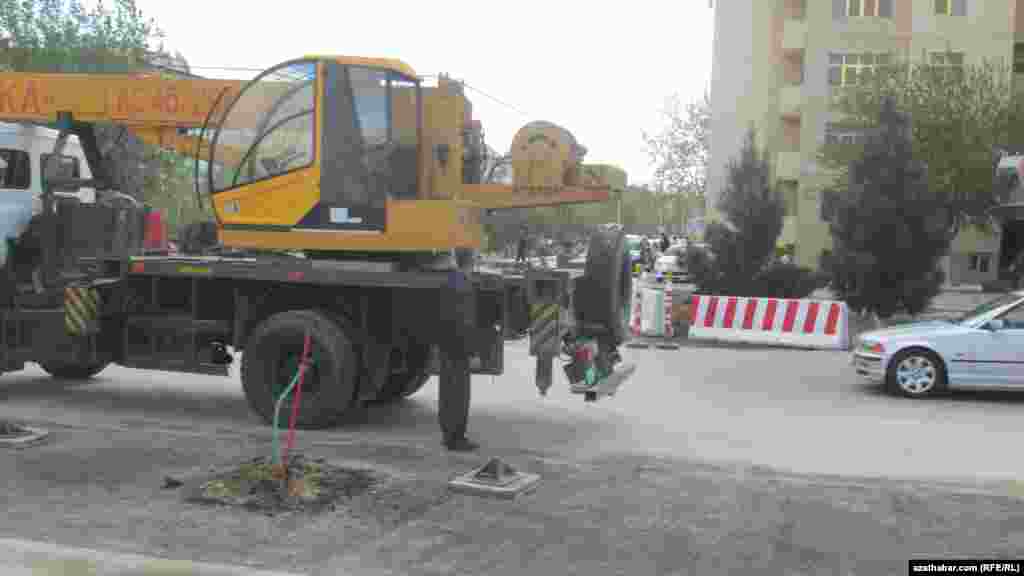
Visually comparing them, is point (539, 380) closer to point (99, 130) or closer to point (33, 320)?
point (33, 320)

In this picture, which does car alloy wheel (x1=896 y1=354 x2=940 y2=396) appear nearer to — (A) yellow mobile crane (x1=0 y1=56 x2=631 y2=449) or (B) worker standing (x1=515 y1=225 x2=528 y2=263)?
(A) yellow mobile crane (x1=0 y1=56 x2=631 y2=449)

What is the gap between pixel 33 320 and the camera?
34.0 ft

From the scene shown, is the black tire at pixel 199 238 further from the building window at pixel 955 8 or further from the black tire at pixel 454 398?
the building window at pixel 955 8

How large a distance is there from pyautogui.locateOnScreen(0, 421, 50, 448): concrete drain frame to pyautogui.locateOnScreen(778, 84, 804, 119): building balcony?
42.8 m

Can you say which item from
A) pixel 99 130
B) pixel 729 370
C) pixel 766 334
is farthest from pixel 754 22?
Answer: pixel 99 130

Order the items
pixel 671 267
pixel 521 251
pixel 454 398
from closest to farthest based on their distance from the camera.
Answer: pixel 454 398 < pixel 521 251 < pixel 671 267

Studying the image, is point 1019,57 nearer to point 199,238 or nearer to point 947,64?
point 947,64

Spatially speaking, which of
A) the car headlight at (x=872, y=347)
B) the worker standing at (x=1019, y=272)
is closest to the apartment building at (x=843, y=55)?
the worker standing at (x=1019, y=272)

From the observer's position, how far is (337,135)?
9.23 meters

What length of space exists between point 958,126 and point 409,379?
2920cm

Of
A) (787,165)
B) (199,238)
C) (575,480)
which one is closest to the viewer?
(575,480)

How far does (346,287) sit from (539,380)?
2.04 metres

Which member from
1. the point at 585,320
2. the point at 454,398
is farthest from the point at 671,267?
the point at 454,398

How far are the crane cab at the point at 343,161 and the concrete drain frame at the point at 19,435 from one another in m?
2.47
